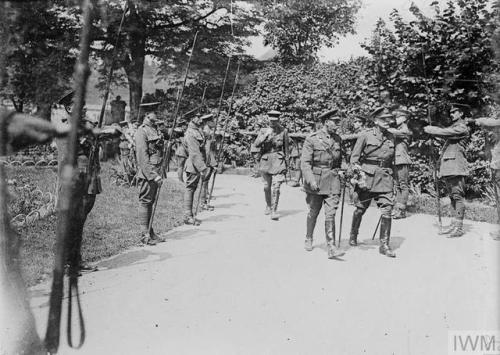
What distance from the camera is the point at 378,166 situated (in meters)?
6.72

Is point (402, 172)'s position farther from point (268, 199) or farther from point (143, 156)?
point (143, 156)

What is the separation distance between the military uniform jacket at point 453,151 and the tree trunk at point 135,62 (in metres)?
12.9

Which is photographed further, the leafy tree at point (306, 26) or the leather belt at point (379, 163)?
the leafy tree at point (306, 26)

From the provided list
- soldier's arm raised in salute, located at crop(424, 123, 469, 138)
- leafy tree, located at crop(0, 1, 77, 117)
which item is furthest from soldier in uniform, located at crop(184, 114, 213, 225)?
soldier's arm raised in salute, located at crop(424, 123, 469, 138)

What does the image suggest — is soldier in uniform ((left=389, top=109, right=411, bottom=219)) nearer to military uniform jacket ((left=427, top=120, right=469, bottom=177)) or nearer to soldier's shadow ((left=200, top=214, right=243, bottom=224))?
military uniform jacket ((left=427, top=120, right=469, bottom=177))

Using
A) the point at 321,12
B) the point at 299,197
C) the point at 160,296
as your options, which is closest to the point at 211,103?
the point at 299,197

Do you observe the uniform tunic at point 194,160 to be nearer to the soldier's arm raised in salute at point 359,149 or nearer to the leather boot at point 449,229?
the soldier's arm raised in salute at point 359,149

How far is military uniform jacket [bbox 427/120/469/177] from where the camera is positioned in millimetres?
7297

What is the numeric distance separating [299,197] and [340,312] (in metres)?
7.37

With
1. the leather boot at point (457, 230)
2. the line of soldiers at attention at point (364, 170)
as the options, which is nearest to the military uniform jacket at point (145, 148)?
the line of soldiers at attention at point (364, 170)

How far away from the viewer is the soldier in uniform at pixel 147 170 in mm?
6691

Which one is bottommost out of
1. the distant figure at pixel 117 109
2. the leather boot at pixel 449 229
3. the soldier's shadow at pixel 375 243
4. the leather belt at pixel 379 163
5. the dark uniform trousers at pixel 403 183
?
the soldier's shadow at pixel 375 243

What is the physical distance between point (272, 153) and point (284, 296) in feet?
15.8

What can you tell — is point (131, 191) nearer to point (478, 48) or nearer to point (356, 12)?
point (478, 48)
